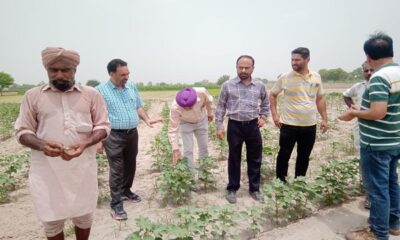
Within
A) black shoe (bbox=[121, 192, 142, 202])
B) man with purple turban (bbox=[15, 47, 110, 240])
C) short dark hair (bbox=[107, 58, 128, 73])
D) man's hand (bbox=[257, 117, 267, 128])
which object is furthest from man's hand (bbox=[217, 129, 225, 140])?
man with purple turban (bbox=[15, 47, 110, 240])

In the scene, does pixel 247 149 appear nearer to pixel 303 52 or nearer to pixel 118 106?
pixel 303 52

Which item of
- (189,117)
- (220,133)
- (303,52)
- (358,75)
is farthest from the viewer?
(358,75)

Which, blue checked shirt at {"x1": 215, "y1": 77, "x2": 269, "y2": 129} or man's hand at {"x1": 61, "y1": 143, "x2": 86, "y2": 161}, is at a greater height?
blue checked shirt at {"x1": 215, "y1": 77, "x2": 269, "y2": 129}

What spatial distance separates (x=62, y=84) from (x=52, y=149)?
0.51 metres

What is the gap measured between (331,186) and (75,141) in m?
3.09

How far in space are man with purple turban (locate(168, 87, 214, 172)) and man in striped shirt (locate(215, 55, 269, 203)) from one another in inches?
13.5

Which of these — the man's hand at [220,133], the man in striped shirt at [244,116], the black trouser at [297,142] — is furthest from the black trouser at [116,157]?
the black trouser at [297,142]

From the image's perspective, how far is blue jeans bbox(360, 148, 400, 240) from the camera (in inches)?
113

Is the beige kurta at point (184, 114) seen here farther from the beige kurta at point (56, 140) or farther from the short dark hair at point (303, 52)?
Answer: the beige kurta at point (56, 140)

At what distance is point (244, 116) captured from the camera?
4082 mm

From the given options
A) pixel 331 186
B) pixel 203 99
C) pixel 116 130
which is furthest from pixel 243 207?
pixel 116 130

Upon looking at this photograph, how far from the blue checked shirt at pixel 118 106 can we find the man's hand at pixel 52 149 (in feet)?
5.23

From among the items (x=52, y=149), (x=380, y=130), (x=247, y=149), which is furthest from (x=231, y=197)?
(x=52, y=149)

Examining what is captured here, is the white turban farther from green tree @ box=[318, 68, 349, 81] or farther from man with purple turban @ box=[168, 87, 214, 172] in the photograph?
green tree @ box=[318, 68, 349, 81]
